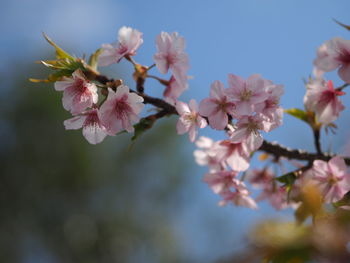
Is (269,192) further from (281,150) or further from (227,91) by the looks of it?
(227,91)

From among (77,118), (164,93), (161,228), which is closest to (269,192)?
(164,93)

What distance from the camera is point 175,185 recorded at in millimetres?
8414

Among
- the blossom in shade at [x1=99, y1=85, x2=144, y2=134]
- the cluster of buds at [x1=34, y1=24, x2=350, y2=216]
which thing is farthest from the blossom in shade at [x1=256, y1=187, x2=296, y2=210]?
the blossom in shade at [x1=99, y1=85, x2=144, y2=134]

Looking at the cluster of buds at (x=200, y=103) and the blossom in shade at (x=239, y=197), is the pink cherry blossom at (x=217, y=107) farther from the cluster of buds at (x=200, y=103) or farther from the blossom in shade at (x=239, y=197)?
the blossom in shade at (x=239, y=197)

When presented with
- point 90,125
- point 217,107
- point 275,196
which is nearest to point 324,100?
point 217,107

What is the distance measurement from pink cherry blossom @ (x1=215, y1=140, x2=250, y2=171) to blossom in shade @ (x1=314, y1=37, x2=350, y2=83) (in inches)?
10.2

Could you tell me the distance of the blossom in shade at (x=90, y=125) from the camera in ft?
3.00

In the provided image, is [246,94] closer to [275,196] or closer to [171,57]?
[171,57]

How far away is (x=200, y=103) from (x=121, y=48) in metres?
0.23

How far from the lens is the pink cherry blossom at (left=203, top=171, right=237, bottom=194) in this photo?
118 centimetres

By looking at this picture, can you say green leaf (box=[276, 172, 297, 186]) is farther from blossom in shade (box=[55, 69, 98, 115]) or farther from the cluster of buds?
blossom in shade (box=[55, 69, 98, 115])

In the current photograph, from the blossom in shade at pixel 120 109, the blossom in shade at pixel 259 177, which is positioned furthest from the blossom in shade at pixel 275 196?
the blossom in shade at pixel 120 109

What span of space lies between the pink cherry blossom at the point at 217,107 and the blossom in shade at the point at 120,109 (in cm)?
13

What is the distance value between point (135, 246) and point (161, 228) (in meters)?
0.55
